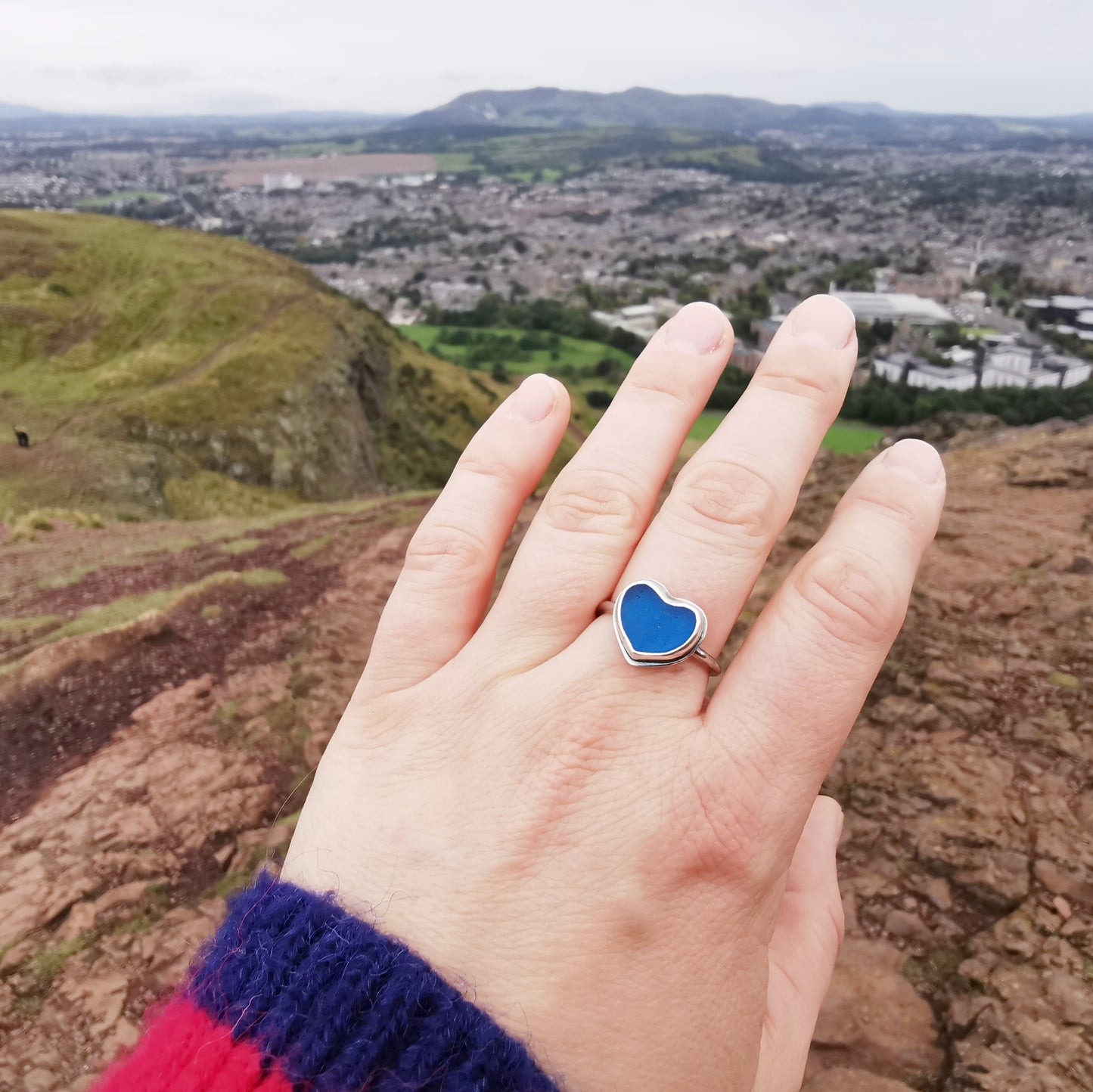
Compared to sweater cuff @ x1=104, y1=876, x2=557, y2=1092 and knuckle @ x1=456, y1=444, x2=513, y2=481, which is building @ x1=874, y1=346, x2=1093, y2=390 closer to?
knuckle @ x1=456, y1=444, x2=513, y2=481

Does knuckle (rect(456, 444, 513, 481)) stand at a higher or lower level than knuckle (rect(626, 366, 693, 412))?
lower

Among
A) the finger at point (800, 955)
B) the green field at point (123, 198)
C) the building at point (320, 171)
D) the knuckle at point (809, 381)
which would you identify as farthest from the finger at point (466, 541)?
the building at point (320, 171)

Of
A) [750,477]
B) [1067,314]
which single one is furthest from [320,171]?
[750,477]

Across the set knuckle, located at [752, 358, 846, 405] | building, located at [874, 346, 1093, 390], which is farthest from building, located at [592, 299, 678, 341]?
knuckle, located at [752, 358, 846, 405]

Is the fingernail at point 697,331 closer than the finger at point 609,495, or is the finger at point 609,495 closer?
the finger at point 609,495

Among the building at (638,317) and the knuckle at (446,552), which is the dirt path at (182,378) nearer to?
the knuckle at (446,552)

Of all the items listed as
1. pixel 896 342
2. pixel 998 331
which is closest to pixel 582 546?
pixel 896 342

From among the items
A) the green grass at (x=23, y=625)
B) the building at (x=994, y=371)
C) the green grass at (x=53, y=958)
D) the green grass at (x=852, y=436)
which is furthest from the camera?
the building at (x=994, y=371)
